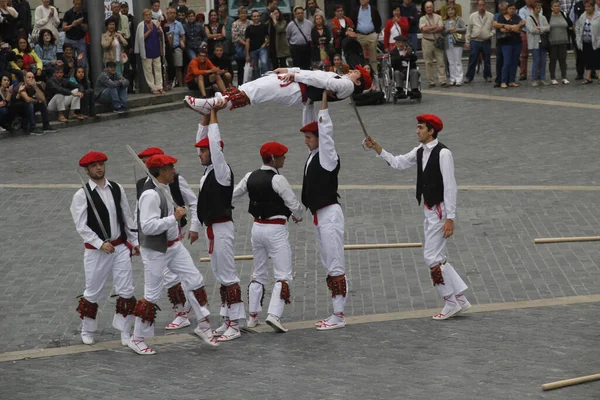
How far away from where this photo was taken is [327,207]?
11383 mm

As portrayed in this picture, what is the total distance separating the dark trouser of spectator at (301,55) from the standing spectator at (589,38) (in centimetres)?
573

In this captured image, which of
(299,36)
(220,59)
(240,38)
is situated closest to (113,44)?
(220,59)

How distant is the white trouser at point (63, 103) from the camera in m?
22.9

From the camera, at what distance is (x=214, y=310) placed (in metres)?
12.1

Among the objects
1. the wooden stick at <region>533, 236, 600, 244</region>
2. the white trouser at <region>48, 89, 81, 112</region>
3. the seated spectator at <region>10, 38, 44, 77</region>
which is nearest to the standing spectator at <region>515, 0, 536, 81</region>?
the white trouser at <region>48, 89, 81, 112</region>

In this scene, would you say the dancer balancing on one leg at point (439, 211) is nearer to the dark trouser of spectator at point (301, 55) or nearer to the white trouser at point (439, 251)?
the white trouser at point (439, 251)

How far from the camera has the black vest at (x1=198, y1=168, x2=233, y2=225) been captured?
11164 mm

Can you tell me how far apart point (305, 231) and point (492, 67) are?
584 inches

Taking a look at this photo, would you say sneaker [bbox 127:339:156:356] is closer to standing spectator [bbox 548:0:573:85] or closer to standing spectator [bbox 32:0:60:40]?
standing spectator [bbox 32:0:60:40]

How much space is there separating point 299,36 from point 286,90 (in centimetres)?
1540

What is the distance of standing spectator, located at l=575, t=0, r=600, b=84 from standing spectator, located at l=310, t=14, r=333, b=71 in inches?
209

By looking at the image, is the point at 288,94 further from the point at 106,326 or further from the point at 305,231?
the point at 305,231

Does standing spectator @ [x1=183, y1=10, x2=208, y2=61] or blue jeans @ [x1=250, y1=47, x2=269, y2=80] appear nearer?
standing spectator @ [x1=183, y1=10, x2=208, y2=61]

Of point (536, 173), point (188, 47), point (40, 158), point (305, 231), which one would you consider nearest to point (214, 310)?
point (305, 231)
